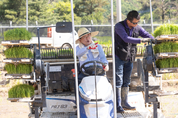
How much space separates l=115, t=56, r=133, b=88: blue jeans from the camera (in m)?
3.69

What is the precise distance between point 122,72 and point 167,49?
2.58 feet

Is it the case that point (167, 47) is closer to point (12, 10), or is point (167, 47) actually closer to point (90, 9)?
point (90, 9)

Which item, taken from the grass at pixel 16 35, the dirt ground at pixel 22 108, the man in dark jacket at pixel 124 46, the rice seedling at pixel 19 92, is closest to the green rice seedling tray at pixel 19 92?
the rice seedling at pixel 19 92

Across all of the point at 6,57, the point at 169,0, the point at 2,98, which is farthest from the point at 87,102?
the point at 169,0

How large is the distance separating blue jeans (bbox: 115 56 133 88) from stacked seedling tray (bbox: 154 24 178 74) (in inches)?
20.9

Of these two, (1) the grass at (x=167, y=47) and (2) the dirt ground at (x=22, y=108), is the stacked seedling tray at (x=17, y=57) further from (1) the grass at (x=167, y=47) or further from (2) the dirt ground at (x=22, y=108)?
(2) the dirt ground at (x=22, y=108)

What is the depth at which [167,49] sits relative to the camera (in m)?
3.46

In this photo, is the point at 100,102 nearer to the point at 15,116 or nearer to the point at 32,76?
the point at 32,76

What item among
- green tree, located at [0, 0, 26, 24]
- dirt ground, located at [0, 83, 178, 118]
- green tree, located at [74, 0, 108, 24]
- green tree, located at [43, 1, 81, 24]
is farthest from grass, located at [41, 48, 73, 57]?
green tree, located at [0, 0, 26, 24]

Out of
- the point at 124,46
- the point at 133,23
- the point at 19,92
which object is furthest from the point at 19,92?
the point at 133,23

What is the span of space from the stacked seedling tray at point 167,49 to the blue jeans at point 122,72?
0.53 meters

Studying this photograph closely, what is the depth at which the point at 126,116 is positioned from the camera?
3549 millimetres

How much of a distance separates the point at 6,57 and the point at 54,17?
555 inches

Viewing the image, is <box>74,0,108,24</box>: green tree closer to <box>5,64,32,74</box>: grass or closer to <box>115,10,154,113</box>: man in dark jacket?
<box>115,10,154,113</box>: man in dark jacket
